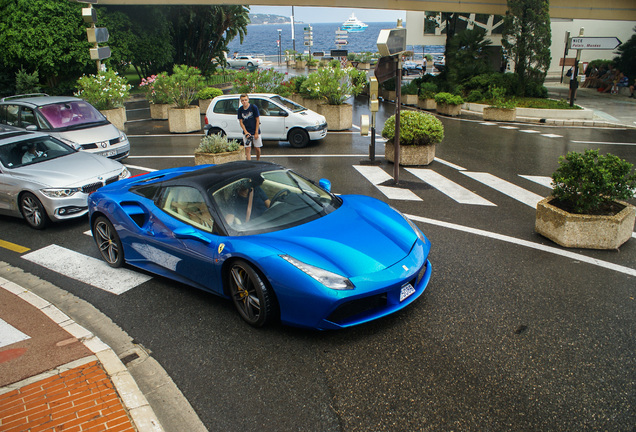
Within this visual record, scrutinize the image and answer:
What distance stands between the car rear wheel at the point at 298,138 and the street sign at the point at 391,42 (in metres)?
5.68

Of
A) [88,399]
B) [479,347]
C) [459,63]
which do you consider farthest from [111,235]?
[459,63]

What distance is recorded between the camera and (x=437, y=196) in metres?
10.0

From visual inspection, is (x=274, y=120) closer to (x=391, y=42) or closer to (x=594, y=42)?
(x=391, y=42)

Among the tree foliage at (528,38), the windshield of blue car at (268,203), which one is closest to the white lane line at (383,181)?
the windshield of blue car at (268,203)

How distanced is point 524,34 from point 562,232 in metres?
19.9

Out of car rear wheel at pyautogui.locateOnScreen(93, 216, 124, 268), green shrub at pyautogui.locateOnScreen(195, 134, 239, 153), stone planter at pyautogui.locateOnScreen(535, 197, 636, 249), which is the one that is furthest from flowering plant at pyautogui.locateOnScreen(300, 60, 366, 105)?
car rear wheel at pyautogui.locateOnScreen(93, 216, 124, 268)

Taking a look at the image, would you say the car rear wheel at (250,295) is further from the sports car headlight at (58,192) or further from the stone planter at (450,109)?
the stone planter at (450,109)

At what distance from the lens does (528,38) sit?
2400 cm

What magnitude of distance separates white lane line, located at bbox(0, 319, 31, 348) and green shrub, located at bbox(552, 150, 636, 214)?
272 inches

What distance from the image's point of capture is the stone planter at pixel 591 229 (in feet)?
22.7

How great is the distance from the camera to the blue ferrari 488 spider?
4641 mm

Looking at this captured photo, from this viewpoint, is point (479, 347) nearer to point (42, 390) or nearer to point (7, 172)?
point (42, 390)

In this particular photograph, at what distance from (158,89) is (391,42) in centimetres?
1381

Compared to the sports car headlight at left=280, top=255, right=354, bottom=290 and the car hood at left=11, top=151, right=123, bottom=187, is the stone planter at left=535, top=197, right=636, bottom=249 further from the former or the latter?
the car hood at left=11, top=151, right=123, bottom=187
